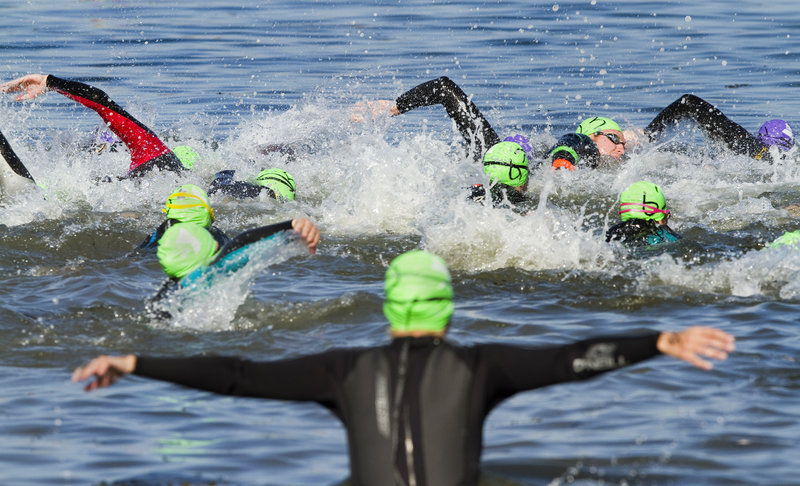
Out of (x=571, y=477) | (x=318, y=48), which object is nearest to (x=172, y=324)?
(x=571, y=477)

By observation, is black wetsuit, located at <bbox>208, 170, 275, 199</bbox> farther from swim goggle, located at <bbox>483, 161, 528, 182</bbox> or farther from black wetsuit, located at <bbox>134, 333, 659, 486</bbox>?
black wetsuit, located at <bbox>134, 333, 659, 486</bbox>

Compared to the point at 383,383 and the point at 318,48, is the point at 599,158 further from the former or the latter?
the point at 318,48

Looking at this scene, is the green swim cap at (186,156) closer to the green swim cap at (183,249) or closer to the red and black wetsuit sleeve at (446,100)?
the red and black wetsuit sleeve at (446,100)

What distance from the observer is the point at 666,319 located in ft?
26.5

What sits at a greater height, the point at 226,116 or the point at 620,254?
the point at 226,116

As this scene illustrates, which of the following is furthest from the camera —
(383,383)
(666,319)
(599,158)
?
(599,158)

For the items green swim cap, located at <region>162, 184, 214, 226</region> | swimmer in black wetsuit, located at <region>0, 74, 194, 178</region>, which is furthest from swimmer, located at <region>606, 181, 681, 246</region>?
swimmer in black wetsuit, located at <region>0, 74, 194, 178</region>

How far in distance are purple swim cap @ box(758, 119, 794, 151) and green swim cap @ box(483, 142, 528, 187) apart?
5.28 m

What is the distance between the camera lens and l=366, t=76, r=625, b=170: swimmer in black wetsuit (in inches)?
468

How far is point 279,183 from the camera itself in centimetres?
1238

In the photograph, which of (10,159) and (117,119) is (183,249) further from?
(117,119)

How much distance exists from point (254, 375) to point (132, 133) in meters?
8.16

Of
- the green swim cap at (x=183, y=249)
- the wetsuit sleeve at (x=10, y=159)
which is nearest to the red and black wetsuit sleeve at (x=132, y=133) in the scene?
the wetsuit sleeve at (x=10, y=159)

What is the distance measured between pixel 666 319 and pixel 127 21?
25.4 m
